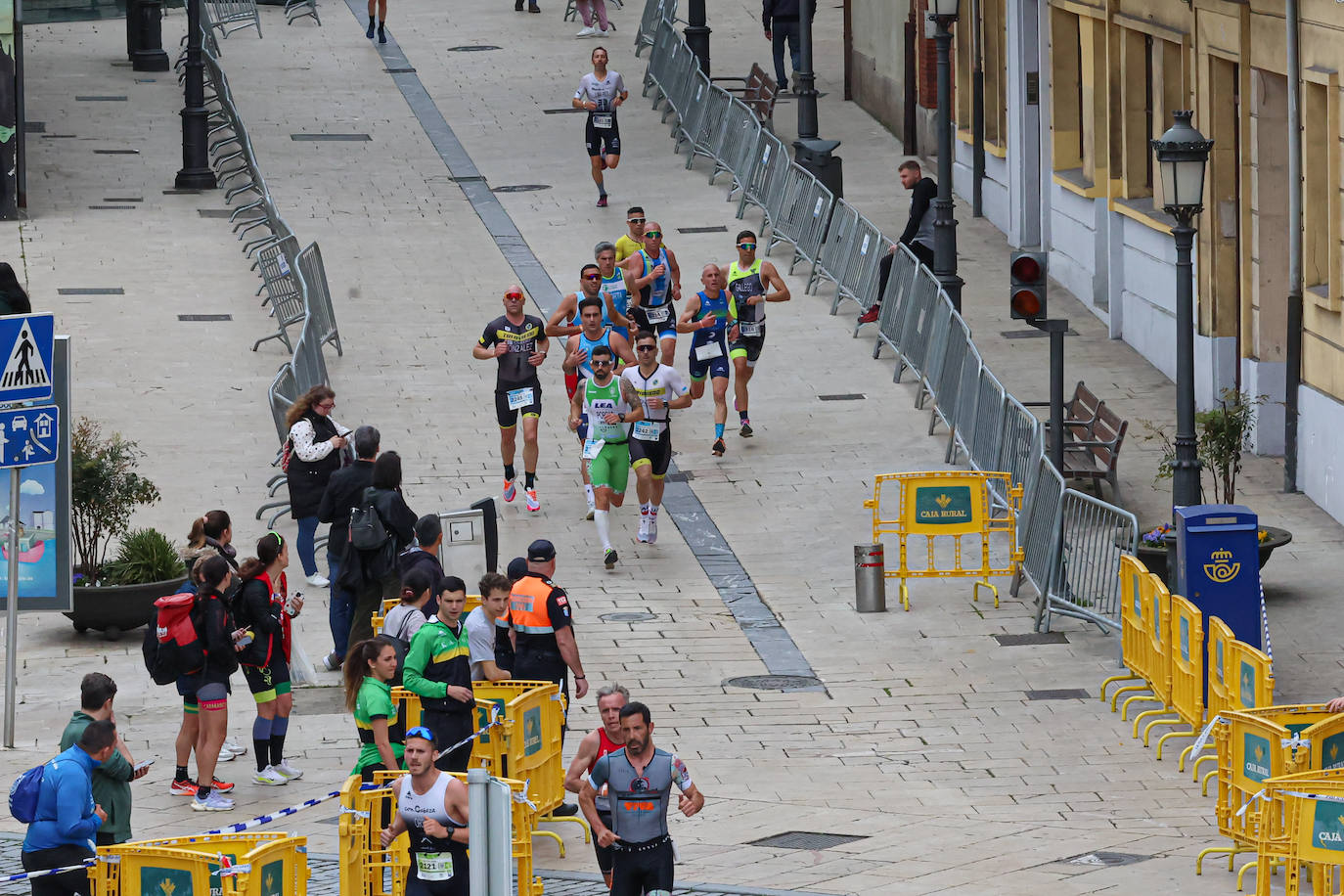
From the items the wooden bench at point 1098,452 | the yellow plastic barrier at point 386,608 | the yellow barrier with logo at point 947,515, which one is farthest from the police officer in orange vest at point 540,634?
the wooden bench at point 1098,452

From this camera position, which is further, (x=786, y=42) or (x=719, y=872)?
(x=786, y=42)

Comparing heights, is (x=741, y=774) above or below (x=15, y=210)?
below

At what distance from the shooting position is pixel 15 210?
99.0 feet

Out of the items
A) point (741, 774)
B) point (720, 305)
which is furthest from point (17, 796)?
point (720, 305)

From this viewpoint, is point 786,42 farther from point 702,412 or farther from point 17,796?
point 17,796

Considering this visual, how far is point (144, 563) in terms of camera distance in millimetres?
17578

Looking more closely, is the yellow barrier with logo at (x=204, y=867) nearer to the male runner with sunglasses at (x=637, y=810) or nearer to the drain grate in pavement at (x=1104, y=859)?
the male runner with sunglasses at (x=637, y=810)

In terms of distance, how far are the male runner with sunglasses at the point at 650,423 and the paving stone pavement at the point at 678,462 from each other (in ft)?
1.88

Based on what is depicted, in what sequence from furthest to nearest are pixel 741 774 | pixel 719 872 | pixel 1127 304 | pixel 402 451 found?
pixel 1127 304
pixel 402 451
pixel 741 774
pixel 719 872

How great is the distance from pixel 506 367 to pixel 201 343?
597 centimetres

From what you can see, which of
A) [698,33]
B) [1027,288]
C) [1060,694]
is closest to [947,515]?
[1027,288]

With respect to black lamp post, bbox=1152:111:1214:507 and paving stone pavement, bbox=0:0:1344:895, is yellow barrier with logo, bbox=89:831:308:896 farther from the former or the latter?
black lamp post, bbox=1152:111:1214:507

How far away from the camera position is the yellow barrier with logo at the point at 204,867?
34.1 feet

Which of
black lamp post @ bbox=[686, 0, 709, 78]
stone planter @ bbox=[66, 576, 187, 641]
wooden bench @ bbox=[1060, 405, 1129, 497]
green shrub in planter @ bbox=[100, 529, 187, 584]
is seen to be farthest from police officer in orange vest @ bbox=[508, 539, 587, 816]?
black lamp post @ bbox=[686, 0, 709, 78]
